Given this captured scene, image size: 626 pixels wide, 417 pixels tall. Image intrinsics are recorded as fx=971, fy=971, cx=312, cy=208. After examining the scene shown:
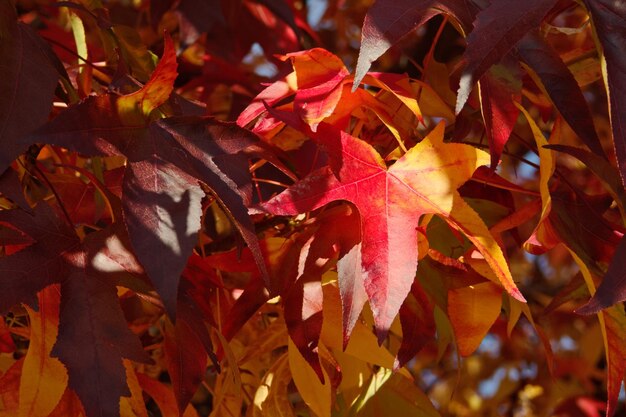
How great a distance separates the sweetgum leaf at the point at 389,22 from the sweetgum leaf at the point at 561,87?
0.16 ft

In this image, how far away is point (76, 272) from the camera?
616mm

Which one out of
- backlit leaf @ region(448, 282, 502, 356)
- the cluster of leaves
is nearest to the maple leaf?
the cluster of leaves

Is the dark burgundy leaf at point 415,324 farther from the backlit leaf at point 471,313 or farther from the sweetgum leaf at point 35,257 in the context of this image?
the sweetgum leaf at point 35,257

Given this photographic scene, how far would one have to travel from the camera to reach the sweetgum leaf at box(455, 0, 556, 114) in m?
0.56

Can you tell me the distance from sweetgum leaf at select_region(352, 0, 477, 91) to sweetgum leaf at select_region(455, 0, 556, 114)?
1.6 inches

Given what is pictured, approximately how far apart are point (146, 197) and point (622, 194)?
0.33m

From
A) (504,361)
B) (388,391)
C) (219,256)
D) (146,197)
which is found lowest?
(504,361)

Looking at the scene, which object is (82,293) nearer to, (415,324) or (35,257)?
(35,257)

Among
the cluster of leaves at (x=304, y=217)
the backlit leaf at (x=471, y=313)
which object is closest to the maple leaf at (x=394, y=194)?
the cluster of leaves at (x=304, y=217)

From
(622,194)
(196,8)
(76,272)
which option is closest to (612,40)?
(622,194)

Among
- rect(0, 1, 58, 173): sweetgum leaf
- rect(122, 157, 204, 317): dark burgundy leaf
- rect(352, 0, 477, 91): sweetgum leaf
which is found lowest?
rect(122, 157, 204, 317): dark burgundy leaf

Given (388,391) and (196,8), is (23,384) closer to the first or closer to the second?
(388,391)

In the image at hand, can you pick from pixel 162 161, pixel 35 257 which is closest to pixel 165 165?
pixel 162 161

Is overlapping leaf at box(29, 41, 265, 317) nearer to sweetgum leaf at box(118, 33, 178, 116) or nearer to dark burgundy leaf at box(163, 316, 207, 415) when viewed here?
sweetgum leaf at box(118, 33, 178, 116)
